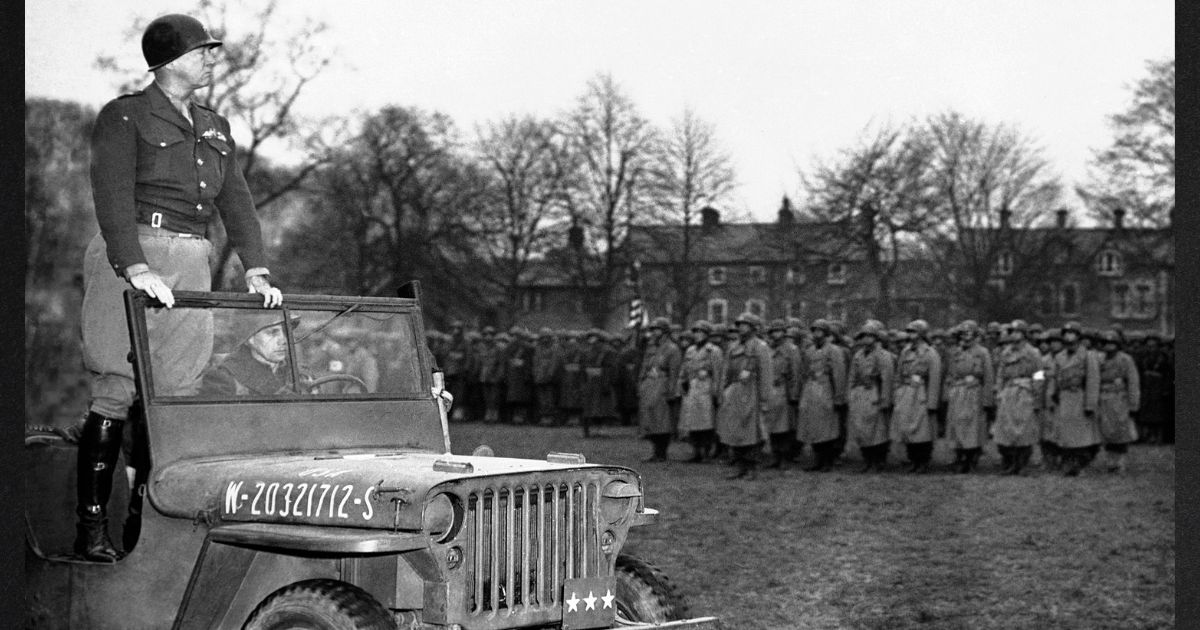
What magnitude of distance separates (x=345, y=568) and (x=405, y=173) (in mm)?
31378

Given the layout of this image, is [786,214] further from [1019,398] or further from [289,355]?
[289,355]

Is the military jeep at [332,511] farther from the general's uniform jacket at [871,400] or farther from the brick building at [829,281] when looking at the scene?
the brick building at [829,281]

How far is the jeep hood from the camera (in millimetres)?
4465

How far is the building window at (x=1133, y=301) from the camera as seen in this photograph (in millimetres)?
41875

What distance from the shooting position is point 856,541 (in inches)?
454

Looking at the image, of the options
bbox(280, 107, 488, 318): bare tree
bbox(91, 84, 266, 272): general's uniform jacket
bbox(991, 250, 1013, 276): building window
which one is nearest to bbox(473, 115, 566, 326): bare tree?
bbox(280, 107, 488, 318): bare tree

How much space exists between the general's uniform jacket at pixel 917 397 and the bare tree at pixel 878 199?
811 inches

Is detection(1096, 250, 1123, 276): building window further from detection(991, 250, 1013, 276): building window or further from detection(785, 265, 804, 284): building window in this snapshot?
detection(785, 265, 804, 284): building window

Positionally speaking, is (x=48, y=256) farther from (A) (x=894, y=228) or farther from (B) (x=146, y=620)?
(A) (x=894, y=228)

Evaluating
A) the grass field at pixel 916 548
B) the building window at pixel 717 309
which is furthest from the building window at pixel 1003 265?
the grass field at pixel 916 548

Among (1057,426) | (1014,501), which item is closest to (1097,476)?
(1057,426)

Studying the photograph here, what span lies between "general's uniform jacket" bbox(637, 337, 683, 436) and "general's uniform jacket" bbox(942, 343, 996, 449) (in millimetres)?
3796

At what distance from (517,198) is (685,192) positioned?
179 inches

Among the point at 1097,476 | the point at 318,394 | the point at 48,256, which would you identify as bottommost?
the point at 1097,476
